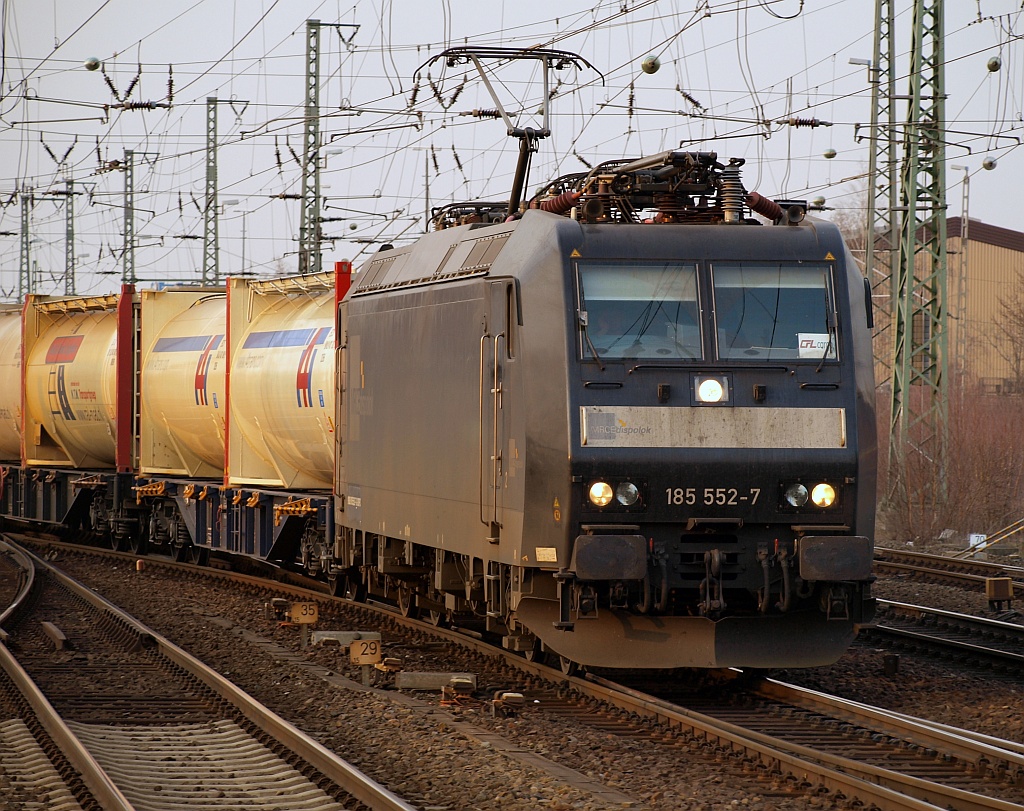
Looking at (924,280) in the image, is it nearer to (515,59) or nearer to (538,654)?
(515,59)

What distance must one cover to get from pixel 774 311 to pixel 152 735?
5.37m

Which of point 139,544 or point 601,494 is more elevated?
point 601,494

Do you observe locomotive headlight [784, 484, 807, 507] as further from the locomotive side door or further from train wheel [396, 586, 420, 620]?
train wheel [396, 586, 420, 620]

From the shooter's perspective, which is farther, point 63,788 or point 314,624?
point 314,624

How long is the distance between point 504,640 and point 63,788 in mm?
4620

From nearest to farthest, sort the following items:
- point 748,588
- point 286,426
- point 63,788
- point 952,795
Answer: point 952,795
point 63,788
point 748,588
point 286,426

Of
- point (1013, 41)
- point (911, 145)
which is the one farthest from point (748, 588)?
point (911, 145)

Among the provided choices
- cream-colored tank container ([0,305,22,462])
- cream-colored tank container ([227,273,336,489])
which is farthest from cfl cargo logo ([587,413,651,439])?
cream-colored tank container ([0,305,22,462])

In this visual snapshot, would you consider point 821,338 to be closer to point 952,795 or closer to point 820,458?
point 820,458

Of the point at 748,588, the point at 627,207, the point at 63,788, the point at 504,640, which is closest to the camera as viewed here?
the point at 63,788

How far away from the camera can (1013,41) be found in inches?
838

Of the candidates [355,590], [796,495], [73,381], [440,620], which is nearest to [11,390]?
[73,381]

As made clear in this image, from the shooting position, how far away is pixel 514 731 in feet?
32.8

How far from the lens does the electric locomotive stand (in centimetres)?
1016
